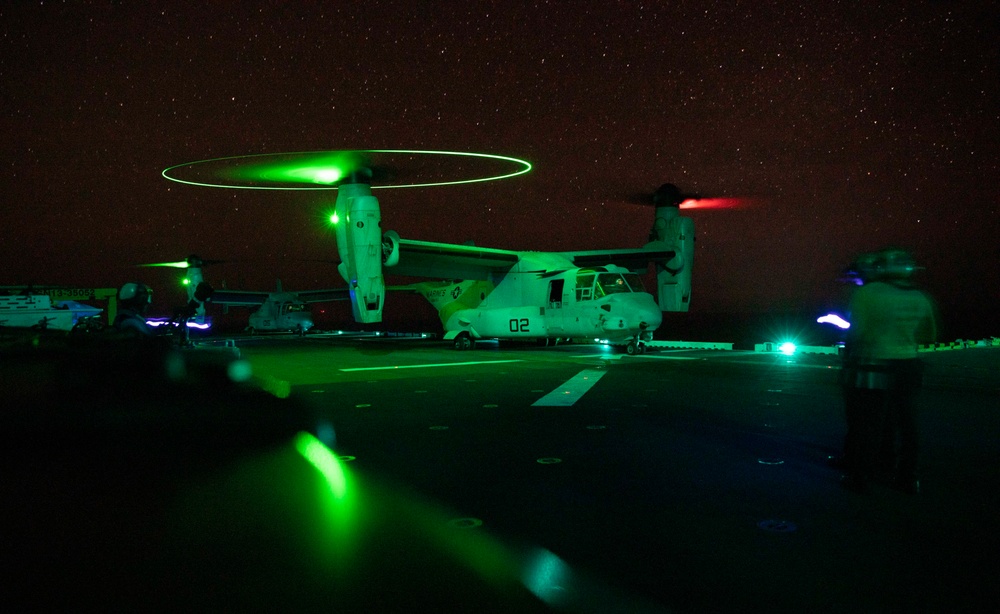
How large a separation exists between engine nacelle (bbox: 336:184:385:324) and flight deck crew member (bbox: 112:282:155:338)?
12744 millimetres

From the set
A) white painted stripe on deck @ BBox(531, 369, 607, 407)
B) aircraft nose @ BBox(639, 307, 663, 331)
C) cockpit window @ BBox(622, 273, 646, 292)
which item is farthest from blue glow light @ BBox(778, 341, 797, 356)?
white painted stripe on deck @ BBox(531, 369, 607, 407)

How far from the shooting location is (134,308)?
21.6ft

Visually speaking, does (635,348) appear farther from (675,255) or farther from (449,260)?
(675,255)

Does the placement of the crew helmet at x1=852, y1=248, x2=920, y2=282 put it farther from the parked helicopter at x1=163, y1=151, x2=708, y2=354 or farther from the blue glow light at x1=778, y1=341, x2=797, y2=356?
the blue glow light at x1=778, y1=341, x2=797, y2=356

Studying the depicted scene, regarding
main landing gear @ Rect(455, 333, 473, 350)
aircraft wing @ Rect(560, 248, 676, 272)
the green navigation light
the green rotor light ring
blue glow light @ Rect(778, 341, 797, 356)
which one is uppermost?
the green rotor light ring

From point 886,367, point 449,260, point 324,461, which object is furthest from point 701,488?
point 449,260

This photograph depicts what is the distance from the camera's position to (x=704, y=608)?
2.82m

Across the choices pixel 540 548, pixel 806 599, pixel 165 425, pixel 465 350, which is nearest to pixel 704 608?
pixel 806 599

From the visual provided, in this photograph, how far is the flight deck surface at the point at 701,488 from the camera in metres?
3.08

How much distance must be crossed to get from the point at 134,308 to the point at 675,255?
22.7 metres

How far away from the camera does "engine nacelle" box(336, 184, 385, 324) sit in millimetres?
19344

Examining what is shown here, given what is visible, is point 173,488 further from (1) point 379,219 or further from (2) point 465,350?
(2) point 465,350

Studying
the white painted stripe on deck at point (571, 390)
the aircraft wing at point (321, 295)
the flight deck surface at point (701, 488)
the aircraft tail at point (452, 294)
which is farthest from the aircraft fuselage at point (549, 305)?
the aircraft wing at point (321, 295)

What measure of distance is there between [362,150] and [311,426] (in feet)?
33.6
